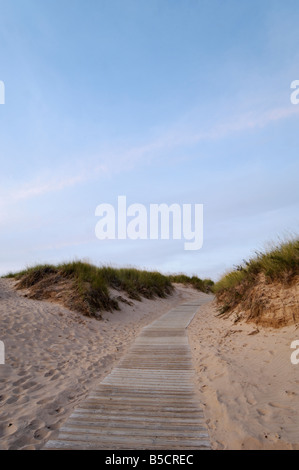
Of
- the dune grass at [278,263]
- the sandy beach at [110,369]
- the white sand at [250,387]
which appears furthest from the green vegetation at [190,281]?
the white sand at [250,387]

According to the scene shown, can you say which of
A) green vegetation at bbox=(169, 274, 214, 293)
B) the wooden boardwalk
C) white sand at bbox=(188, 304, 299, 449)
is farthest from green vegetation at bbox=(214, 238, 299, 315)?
green vegetation at bbox=(169, 274, 214, 293)

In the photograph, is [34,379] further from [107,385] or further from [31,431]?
[31,431]

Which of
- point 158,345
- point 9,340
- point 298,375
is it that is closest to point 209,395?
point 298,375

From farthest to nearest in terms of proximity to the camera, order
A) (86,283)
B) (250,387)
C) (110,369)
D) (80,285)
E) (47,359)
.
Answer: (86,283) < (80,285) < (47,359) < (110,369) < (250,387)

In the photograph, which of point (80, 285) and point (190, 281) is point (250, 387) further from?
point (190, 281)

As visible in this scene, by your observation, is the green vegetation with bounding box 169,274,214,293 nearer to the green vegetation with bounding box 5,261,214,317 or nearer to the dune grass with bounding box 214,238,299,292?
the green vegetation with bounding box 5,261,214,317

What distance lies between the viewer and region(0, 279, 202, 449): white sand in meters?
3.85

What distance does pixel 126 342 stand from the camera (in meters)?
8.59

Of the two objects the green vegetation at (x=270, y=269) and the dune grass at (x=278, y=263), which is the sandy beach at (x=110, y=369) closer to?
the green vegetation at (x=270, y=269)

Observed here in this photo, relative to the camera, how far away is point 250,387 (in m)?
4.57

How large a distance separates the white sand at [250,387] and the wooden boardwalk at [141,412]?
0.82ft

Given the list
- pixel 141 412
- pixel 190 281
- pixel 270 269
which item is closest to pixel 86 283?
pixel 270 269

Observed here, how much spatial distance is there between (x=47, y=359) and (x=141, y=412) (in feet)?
11.8
